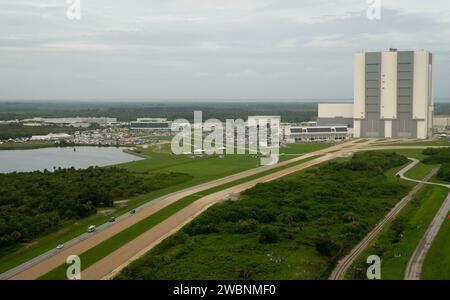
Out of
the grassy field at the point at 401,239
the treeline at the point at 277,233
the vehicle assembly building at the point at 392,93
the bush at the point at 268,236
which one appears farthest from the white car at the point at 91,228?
the vehicle assembly building at the point at 392,93

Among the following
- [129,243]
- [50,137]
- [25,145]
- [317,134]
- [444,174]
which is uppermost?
[317,134]

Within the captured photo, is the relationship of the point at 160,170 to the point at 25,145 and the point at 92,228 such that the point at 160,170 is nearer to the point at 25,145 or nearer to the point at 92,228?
the point at 92,228

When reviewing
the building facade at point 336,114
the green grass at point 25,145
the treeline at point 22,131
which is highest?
the building facade at point 336,114

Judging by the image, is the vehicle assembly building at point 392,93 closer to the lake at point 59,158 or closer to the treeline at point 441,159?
the treeline at point 441,159

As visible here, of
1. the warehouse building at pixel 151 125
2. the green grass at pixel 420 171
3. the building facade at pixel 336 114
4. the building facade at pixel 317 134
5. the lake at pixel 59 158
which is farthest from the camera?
the warehouse building at pixel 151 125

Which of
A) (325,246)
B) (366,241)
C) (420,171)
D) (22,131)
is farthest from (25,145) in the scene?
(325,246)

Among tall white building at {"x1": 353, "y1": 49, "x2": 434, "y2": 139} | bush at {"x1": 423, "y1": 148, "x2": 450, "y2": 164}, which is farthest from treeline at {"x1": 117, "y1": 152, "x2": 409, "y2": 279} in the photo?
tall white building at {"x1": 353, "y1": 49, "x2": 434, "y2": 139}

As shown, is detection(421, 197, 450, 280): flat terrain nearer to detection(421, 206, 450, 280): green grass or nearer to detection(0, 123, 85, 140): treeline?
detection(421, 206, 450, 280): green grass
